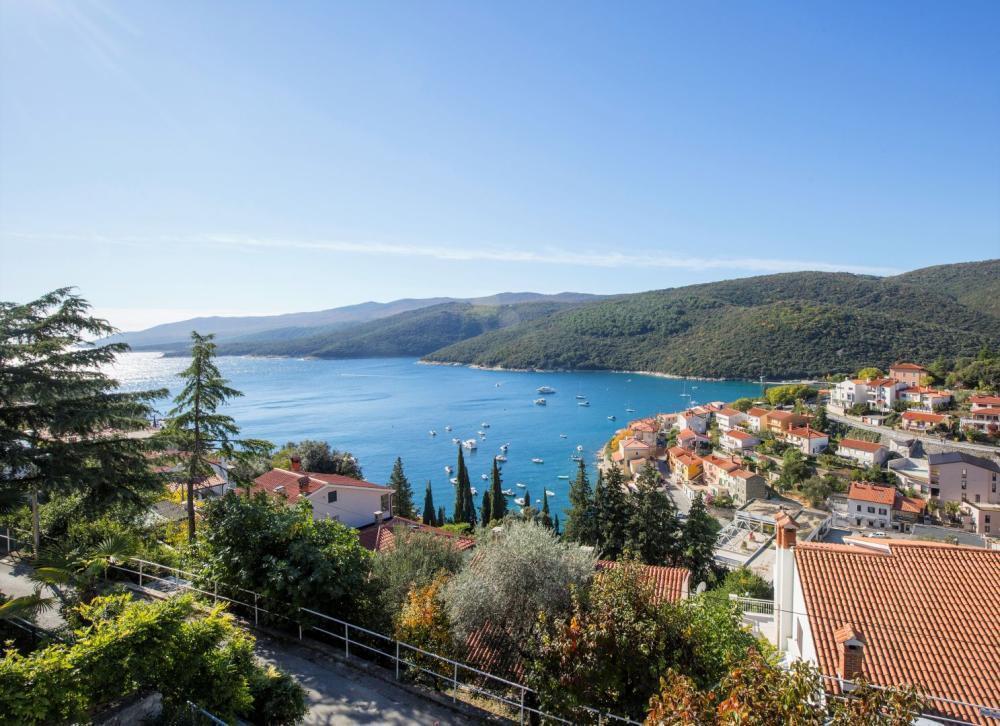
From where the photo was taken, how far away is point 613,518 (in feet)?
71.6

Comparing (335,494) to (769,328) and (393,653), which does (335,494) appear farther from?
(769,328)

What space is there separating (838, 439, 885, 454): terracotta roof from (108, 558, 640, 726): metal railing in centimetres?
5427

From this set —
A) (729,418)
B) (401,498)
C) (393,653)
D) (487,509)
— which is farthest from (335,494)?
(729,418)

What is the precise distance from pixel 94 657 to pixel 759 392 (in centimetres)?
10136

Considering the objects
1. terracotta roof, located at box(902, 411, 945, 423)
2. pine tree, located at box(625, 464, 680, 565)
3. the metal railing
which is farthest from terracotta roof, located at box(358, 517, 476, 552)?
terracotta roof, located at box(902, 411, 945, 423)

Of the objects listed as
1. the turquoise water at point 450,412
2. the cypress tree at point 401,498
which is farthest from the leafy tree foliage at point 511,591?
the turquoise water at point 450,412

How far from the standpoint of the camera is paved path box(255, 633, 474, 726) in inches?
200

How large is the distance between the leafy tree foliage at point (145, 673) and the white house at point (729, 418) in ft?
217

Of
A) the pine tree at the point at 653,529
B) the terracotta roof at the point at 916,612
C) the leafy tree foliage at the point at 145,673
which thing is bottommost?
the pine tree at the point at 653,529

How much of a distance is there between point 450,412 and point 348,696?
266ft

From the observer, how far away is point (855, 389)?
226 ft

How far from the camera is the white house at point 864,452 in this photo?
48.4m

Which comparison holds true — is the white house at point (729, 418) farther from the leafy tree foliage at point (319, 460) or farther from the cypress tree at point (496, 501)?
the leafy tree foliage at point (319, 460)

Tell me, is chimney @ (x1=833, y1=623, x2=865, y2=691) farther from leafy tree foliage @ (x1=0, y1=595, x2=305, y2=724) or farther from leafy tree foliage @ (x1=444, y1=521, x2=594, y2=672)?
leafy tree foliage @ (x1=0, y1=595, x2=305, y2=724)
